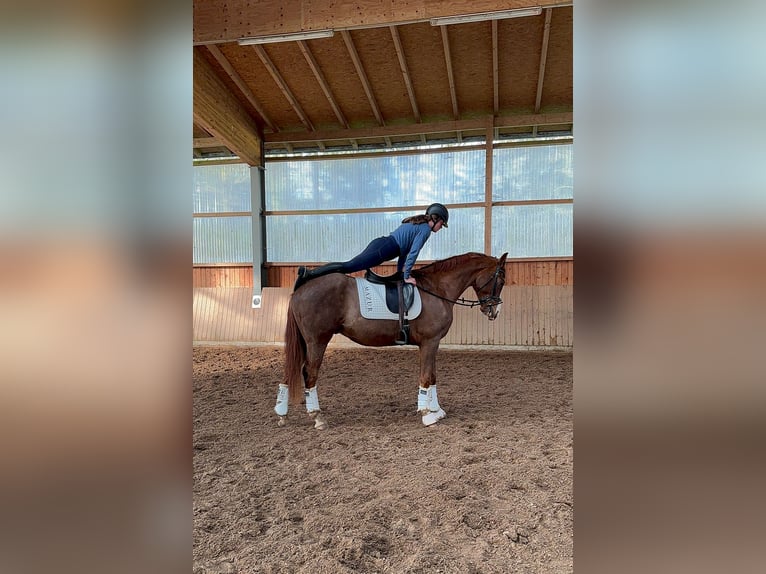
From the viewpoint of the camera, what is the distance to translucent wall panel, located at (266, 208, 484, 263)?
822 centimetres

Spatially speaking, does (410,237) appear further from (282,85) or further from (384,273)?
(282,85)

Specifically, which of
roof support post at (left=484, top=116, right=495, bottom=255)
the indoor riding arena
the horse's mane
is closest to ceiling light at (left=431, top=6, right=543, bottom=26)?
the indoor riding arena

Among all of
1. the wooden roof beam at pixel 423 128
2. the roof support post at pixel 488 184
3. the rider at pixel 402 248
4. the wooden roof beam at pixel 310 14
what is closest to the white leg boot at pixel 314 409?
the rider at pixel 402 248

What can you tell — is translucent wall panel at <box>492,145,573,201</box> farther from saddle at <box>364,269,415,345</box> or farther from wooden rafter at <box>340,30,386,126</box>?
saddle at <box>364,269,415,345</box>

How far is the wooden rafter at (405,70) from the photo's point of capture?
20.2 ft

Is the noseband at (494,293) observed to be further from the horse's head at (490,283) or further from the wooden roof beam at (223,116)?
the wooden roof beam at (223,116)

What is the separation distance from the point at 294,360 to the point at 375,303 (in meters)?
0.83

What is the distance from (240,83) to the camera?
7.23 metres

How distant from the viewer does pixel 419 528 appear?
1982mm

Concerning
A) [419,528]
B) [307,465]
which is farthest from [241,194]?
[419,528]

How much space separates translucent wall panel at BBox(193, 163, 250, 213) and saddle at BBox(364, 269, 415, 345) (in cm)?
617

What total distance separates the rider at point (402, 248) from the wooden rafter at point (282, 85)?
4460 mm
